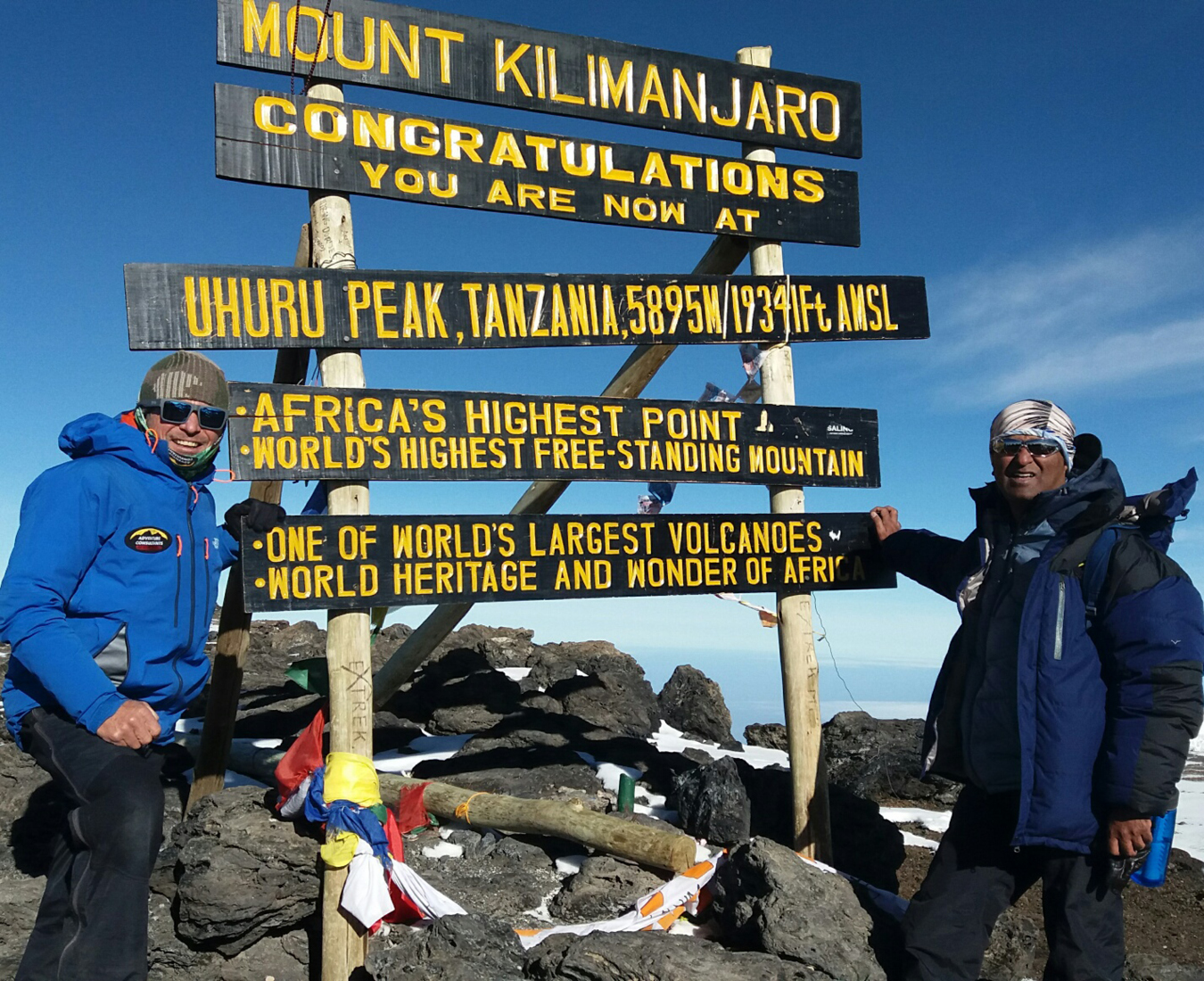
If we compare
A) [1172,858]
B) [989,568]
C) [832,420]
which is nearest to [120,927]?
[989,568]

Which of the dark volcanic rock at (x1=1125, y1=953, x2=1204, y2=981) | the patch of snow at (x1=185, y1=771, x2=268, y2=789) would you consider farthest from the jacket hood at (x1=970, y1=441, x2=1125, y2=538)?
the patch of snow at (x1=185, y1=771, x2=268, y2=789)

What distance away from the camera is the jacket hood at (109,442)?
3.81 metres

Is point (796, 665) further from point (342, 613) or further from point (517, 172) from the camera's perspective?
point (517, 172)

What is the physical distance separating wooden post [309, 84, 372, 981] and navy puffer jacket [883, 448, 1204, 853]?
3.41 m

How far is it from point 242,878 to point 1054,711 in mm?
4211

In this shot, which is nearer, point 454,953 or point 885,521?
point 454,953

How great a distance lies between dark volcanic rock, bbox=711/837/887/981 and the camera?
480 centimetres

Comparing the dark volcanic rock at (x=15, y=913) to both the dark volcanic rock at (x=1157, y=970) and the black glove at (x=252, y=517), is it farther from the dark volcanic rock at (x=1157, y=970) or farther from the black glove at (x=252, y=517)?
the dark volcanic rock at (x=1157, y=970)

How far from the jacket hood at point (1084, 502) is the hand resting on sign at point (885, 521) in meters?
2.15

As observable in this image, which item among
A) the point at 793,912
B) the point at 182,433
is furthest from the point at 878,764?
the point at 182,433

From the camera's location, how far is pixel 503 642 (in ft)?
43.6

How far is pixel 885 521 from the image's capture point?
6.69 m

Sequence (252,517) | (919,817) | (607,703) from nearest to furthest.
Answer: (252,517)
(919,817)
(607,703)

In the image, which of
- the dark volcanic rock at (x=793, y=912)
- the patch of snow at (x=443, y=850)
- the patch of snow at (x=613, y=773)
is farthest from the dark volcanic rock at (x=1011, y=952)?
the patch of snow at (x=443, y=850)
